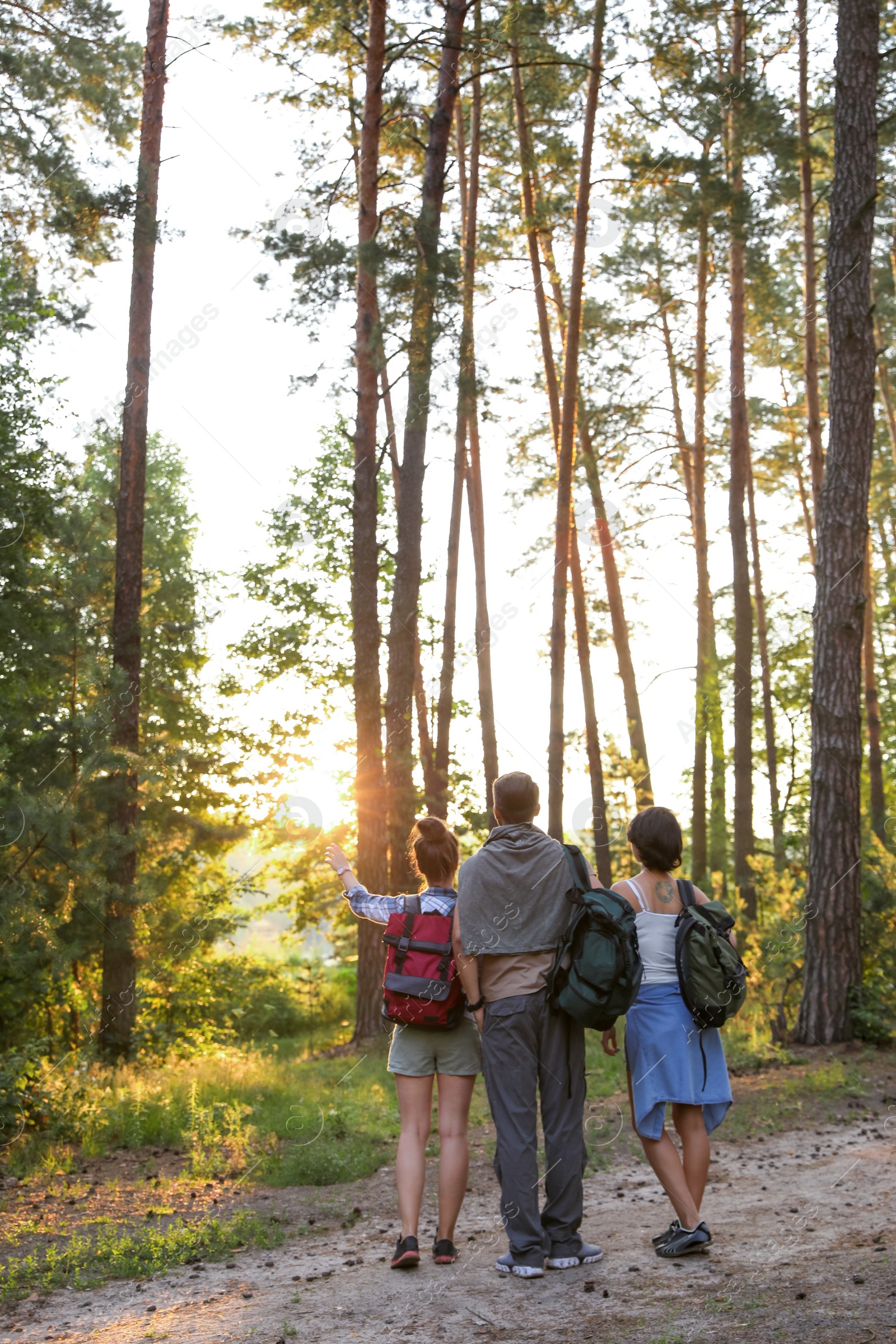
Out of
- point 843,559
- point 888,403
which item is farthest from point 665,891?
point 888,403

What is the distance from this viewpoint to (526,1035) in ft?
15.6

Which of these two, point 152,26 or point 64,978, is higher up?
point 152,26

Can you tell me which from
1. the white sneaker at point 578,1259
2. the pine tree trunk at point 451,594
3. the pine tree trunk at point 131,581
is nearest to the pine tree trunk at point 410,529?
the pine tree trunk at point 131,581

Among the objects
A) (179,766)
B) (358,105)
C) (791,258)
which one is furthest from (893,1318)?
(791,258)

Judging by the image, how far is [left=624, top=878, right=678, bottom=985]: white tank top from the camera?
488 cm

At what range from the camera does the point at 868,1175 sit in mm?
6293

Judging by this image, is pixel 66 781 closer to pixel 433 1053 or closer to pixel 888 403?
pixel 433 1053

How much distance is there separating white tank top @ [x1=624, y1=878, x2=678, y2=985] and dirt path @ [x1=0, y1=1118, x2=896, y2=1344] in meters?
1.16

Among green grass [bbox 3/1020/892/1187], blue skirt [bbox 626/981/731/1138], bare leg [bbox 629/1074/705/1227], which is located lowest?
green grass [bbox 3/1020/892/1187]

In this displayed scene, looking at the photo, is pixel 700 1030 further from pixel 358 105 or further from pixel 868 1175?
pixel 358 105

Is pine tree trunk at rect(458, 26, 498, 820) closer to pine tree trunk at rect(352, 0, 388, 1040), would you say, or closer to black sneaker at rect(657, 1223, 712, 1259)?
pine tree trunk at rect(352, 0, 388, 1040)

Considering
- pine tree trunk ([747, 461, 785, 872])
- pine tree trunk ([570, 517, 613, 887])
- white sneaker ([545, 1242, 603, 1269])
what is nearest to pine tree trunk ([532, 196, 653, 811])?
pine tree trunk ([570, 517, 613, 887])

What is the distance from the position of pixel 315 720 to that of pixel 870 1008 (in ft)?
58.5

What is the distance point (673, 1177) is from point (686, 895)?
1.19 meters
